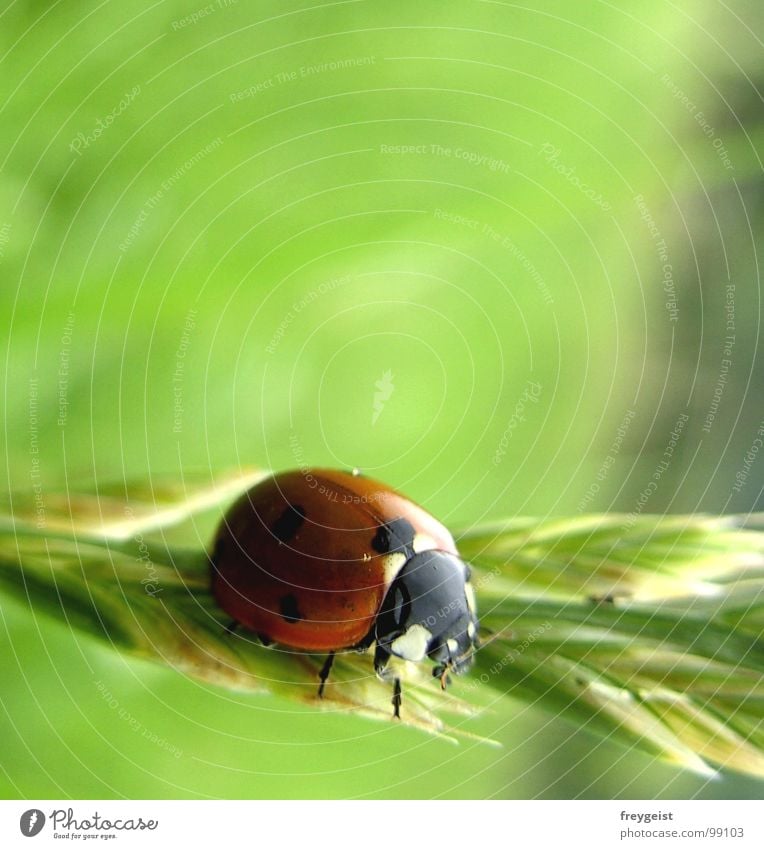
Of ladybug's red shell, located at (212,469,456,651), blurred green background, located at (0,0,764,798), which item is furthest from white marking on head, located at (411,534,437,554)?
blurred green background, located at (0,0,764,798)

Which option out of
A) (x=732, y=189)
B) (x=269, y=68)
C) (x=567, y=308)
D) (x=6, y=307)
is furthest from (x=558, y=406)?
(x=6, y=307)

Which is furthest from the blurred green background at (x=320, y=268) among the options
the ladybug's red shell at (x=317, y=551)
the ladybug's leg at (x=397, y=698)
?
the ladybug's leg at (x=397, y=698)

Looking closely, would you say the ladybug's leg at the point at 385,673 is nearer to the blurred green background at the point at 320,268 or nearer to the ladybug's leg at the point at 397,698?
the ladybug's leg at the point at 397,698

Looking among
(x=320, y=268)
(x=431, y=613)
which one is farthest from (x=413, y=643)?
(x=320, y=268)

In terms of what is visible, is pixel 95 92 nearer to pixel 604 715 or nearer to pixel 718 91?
pixel 604 715

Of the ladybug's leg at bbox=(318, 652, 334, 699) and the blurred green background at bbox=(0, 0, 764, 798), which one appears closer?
the ladybug's leg at bbox=(318, 652, 334, 699)

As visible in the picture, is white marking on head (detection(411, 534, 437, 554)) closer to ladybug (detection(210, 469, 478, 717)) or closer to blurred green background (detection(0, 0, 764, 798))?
ladybug (detection(210, 469, 478, 717))
